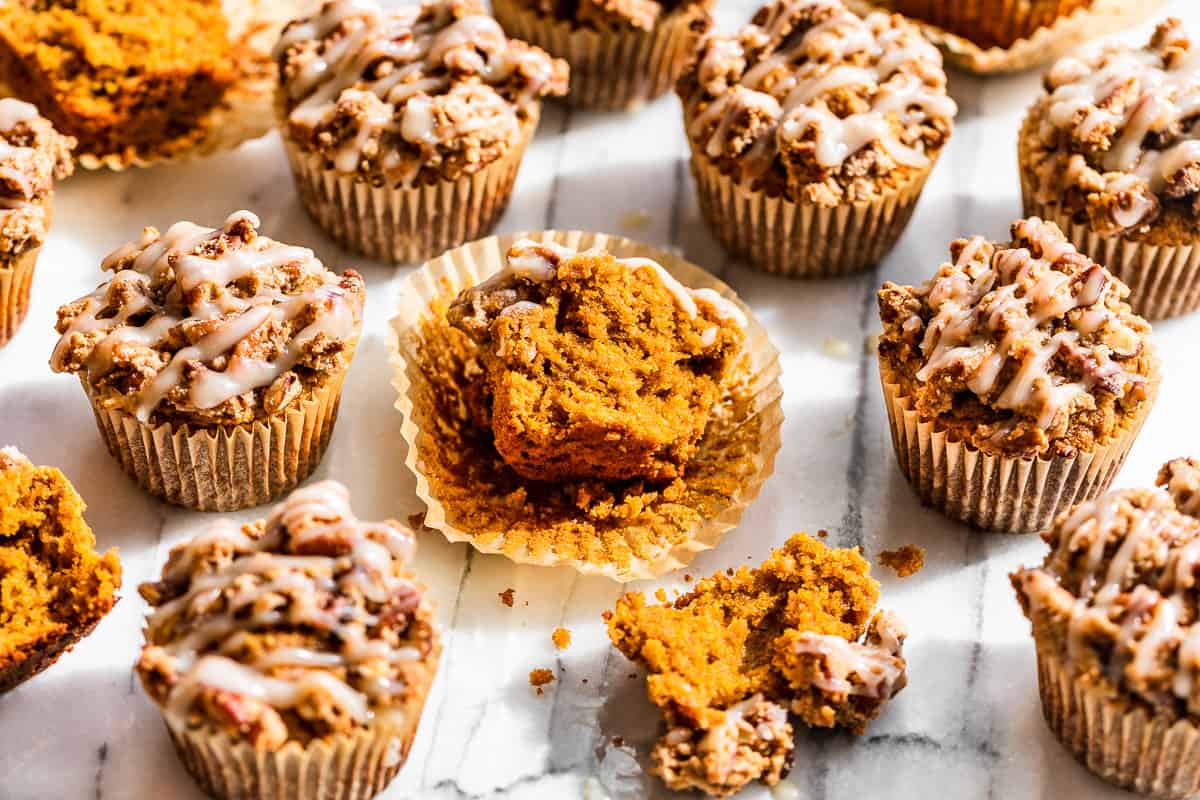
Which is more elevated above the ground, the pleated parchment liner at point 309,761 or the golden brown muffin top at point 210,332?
the golden brown muffin top at point 210,332

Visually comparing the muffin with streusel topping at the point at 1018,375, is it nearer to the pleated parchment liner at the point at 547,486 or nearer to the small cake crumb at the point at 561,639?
the pleated parchment liner at the point at 547,486

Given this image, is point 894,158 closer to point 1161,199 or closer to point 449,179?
point 1161,199

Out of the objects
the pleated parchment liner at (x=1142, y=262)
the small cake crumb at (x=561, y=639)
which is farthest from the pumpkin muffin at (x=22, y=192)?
the pleated parchment liner at (x=1142, y=262)

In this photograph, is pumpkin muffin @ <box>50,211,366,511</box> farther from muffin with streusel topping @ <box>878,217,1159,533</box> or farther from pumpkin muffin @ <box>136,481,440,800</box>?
muffin with streusel topping @ <box>878,217,1159,533</box>

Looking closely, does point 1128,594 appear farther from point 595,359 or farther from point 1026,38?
→ point 1026,38

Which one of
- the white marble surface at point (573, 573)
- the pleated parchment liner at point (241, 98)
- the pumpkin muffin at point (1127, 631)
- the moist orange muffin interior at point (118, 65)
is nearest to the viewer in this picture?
the pumpkin muffin at point (1127, 631)

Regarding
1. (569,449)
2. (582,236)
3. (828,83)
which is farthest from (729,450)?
(828,83)
